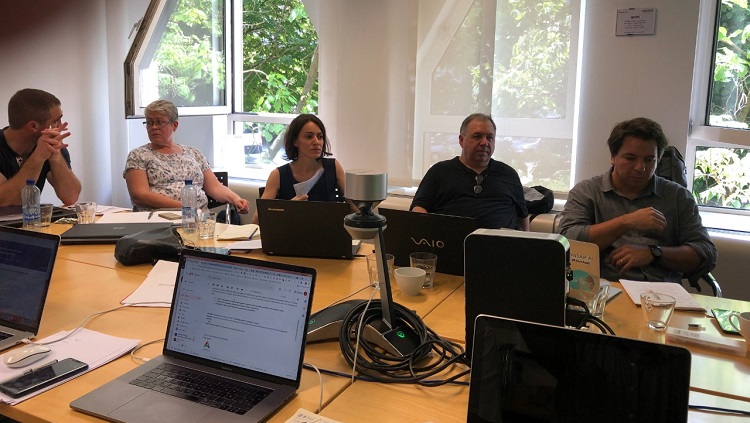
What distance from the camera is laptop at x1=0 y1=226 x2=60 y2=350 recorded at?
5.22ft

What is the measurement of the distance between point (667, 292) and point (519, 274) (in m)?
0.91

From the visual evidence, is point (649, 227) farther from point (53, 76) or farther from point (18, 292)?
point (53, 76)

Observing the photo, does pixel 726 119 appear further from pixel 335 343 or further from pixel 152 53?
pixel 152 53

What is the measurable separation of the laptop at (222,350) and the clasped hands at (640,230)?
1660 millimetres

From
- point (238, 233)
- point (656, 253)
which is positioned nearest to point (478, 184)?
point (656, 253)

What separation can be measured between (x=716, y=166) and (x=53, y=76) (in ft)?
14.3

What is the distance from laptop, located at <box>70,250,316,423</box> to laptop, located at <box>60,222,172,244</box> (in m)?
1.26

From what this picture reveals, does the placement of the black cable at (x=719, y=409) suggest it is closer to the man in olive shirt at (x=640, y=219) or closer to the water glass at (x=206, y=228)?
the man in olive shirt at (x=640, y=219)

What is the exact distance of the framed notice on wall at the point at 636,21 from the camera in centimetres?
330

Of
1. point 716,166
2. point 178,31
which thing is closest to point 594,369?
point 716,166

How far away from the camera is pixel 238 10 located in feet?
16.9

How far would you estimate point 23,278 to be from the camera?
163 centimetres

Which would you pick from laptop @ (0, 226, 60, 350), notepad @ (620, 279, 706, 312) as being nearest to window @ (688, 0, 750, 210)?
notepad @ (620, 279, 706, 312)

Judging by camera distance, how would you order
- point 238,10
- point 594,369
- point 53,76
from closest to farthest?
point 594,369, point 53,76, point 238,10
